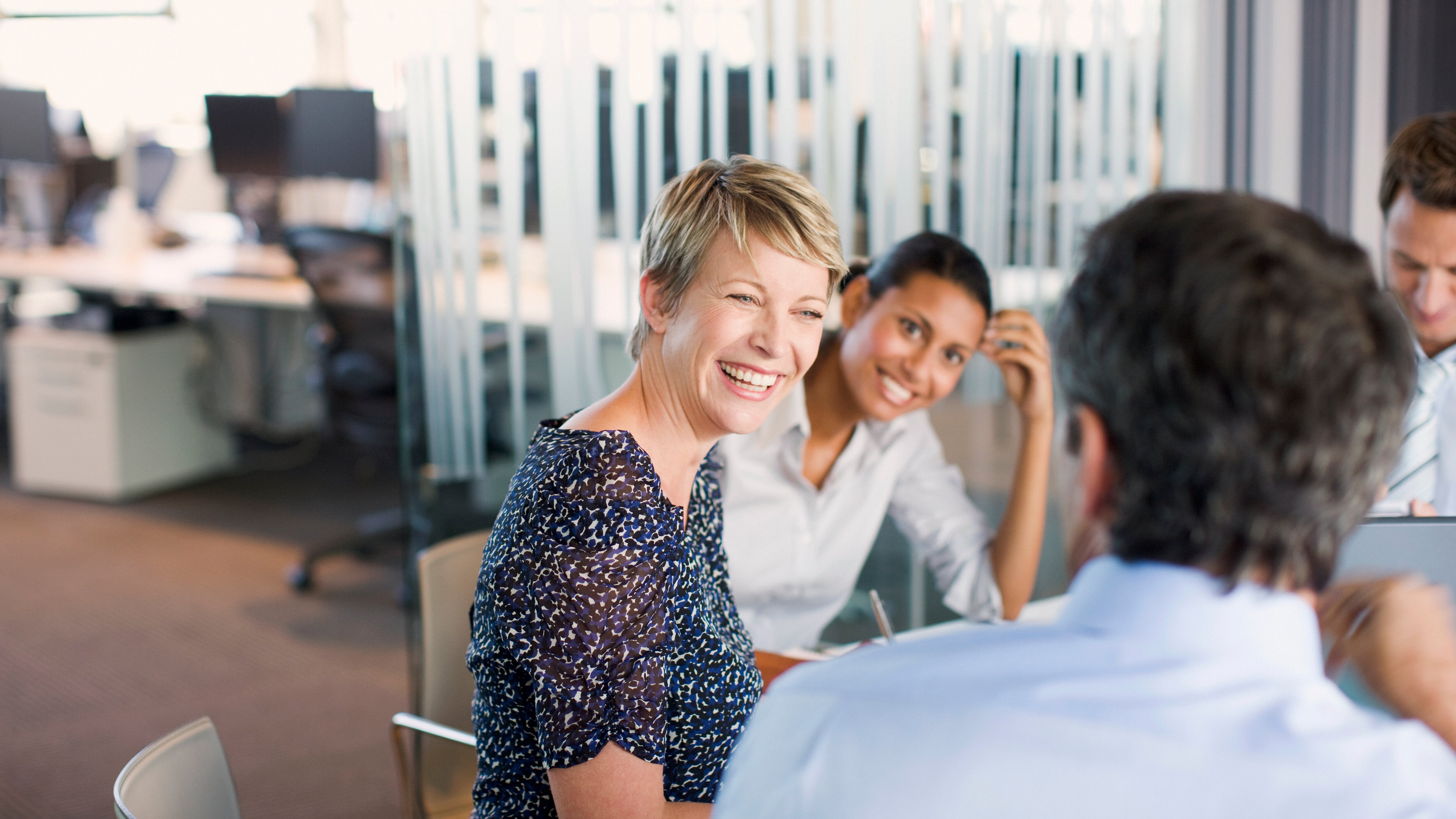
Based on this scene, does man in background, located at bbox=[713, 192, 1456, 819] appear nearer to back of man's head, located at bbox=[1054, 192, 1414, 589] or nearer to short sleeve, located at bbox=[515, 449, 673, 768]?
back of man's head, located at bbox=[1054, 192, 1414, 589]

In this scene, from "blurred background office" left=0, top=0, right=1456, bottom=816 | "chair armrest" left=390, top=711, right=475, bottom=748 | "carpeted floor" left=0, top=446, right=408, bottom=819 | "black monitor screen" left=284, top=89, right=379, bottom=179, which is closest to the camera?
"chair armrest" left=390, top=711, right=475, bottom=748

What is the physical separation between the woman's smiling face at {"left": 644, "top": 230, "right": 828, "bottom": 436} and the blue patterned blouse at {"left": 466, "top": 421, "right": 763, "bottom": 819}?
0.13 metres

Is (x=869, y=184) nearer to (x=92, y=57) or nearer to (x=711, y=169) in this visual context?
(x=711, y=169)

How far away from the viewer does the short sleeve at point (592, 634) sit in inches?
41.8

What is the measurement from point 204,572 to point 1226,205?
370cm

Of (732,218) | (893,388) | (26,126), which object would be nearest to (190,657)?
(893,388)

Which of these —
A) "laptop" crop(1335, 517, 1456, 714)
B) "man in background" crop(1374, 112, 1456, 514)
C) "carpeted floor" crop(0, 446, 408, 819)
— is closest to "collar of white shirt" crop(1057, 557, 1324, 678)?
"laptop" crop(1335, 517, 1456, 714)

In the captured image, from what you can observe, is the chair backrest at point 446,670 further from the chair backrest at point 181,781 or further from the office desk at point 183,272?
the office desk at point 183,272

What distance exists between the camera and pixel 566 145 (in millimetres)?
2441

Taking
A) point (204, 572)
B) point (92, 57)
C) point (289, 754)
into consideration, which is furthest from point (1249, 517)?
point (92, 57)

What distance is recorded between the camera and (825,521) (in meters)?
1.86

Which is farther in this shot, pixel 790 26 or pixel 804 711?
pixel 790 26

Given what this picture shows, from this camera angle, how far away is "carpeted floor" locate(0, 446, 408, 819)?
8.30 ft

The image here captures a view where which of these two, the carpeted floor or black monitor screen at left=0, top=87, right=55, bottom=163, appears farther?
black monitor screen at left=0, top=87, right=55, bottom=163
